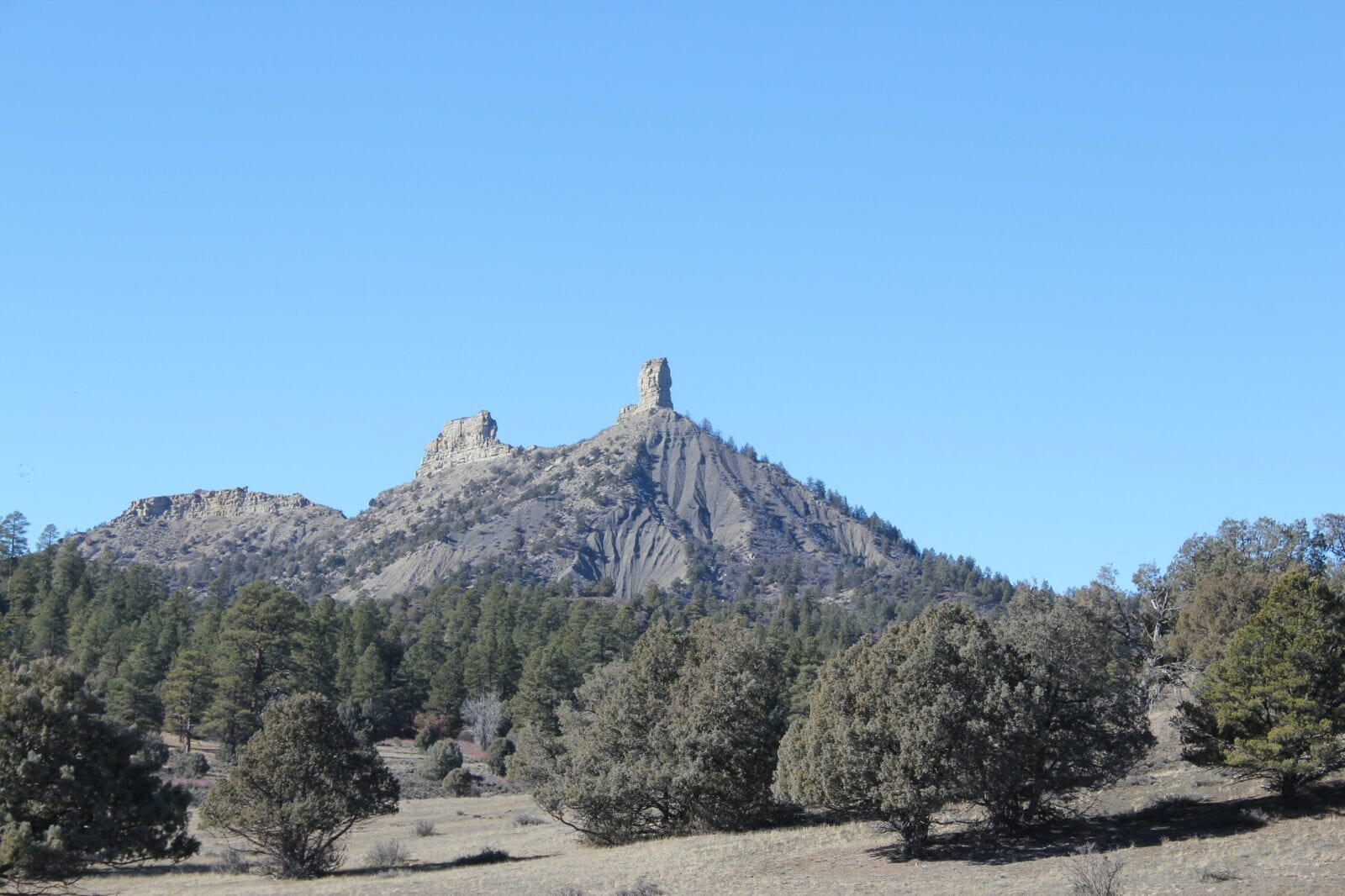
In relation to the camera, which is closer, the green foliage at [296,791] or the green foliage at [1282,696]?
the green foliage at [1282,696]

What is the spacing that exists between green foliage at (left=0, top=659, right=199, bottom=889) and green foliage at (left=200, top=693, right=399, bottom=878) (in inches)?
155

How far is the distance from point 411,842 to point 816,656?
47.3 m

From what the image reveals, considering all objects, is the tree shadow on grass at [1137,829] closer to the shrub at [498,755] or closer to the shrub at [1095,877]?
the shrub at [1095,877]

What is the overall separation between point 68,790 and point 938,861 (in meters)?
22.6

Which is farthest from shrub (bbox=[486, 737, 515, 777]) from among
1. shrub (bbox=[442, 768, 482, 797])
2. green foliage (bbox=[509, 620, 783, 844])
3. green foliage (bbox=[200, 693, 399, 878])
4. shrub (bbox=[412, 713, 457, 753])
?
green foliage (bbox=[200, 693, 399, 878])

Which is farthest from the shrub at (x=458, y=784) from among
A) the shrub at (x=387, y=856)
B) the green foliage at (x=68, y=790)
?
the green foliage at (x=68, y=790)

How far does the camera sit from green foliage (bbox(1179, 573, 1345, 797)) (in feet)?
121

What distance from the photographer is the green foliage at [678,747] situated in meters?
45.6

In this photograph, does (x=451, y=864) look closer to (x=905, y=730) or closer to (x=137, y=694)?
(x=905, y=730)

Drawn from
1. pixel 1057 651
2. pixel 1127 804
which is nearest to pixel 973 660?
pixel 1057 651

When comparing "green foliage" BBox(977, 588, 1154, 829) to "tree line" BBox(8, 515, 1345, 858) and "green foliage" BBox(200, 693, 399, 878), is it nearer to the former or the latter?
"tree line" BBox(8, 515, 1345, 858)

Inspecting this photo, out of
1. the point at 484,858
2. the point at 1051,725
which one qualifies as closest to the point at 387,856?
the point at 484,858

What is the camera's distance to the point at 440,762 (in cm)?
7544

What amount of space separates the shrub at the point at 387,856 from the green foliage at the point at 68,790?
743cm
